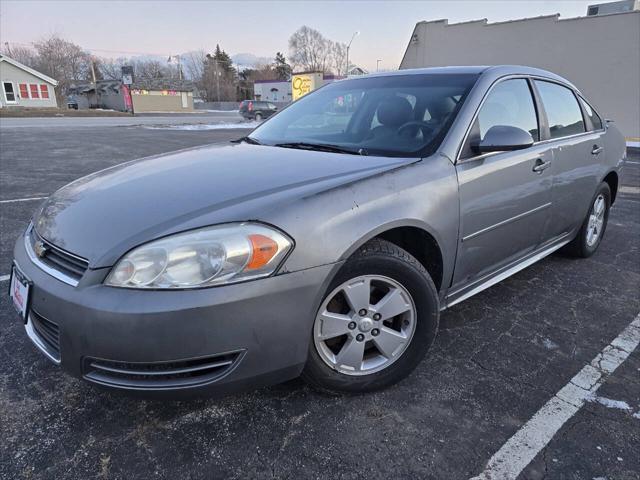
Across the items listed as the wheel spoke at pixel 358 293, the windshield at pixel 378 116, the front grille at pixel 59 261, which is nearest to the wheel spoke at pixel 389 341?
the wheel spoke at pixel 358 293

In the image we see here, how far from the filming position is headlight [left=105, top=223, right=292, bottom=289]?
156 centimetres

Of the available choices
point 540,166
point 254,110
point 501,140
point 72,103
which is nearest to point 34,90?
point 72,103

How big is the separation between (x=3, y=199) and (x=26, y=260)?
492cm

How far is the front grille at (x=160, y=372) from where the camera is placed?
1599 mm

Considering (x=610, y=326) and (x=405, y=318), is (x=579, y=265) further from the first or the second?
(x=405, y=318)

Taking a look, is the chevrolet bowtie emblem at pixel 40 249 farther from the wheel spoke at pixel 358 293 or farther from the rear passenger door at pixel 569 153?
the rear passenger door at pixel 569 153

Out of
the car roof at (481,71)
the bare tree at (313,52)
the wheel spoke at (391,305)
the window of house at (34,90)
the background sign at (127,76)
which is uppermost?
the bare tree at (313,52)

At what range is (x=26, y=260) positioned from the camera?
1952mm

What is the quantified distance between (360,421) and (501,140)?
159 centimetres

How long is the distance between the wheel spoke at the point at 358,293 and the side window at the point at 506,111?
947mm

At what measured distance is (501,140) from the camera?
7.67 ft

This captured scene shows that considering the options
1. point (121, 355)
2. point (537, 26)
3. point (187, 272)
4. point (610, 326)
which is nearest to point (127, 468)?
point (121, 355)

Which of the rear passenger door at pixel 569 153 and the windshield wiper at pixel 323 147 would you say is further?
the rear passenger door at pixel 569 153

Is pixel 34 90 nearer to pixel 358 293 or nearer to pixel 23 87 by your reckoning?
pixel 23 87
